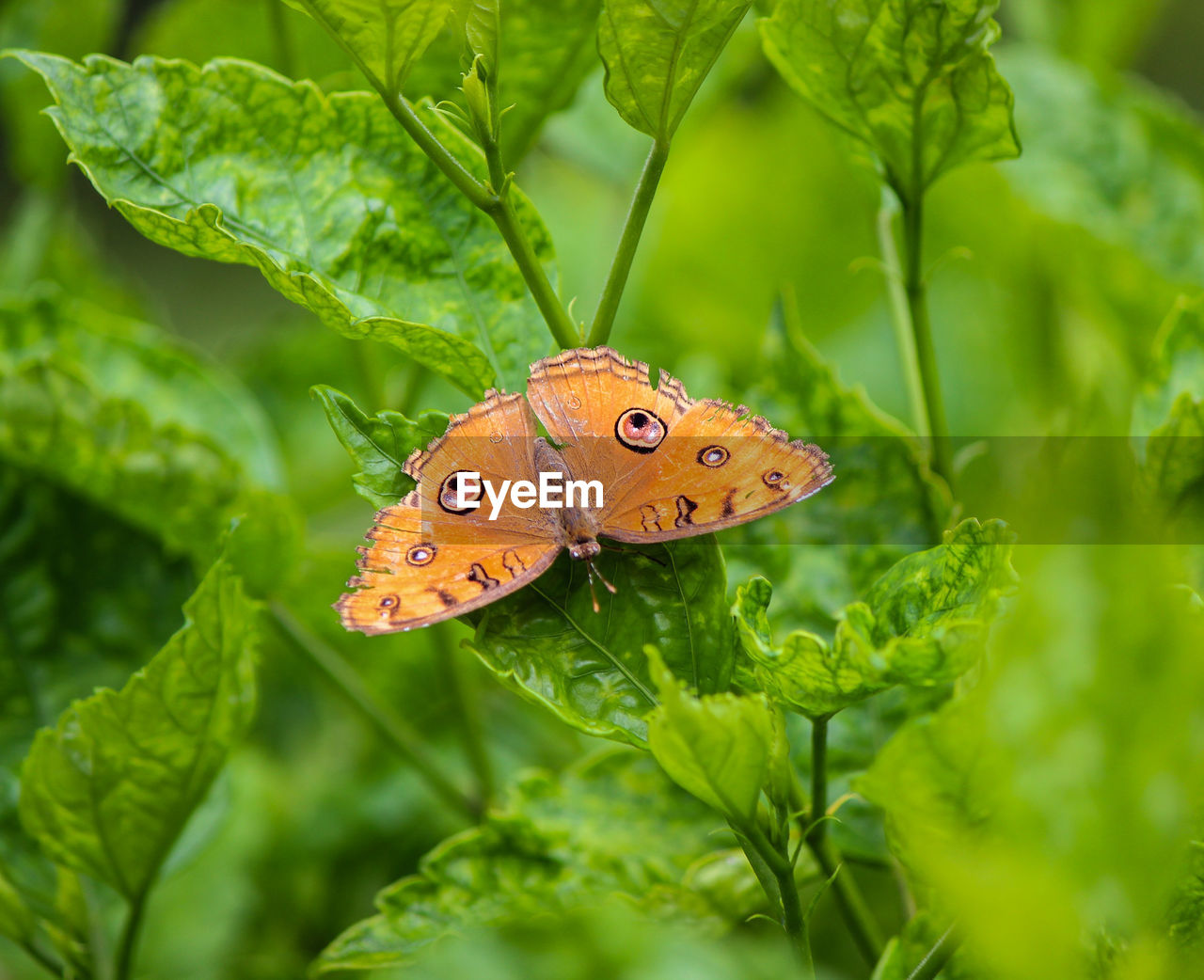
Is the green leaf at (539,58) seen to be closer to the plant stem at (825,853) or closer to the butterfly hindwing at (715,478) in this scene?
the butterfly hindwing at (715,478)

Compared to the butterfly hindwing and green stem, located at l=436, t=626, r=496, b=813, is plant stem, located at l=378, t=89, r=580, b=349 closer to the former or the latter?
the butterfly hindwing

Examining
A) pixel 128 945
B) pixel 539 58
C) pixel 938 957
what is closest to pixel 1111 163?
pixel 539 58

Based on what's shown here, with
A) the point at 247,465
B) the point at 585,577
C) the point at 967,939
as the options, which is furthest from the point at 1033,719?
the point at 247,465

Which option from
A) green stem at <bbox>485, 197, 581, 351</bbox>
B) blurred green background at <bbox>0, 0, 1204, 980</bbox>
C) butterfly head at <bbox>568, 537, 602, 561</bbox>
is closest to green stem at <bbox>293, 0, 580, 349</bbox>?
green stem at <bbox>485, 197, 581, 351</bbox>

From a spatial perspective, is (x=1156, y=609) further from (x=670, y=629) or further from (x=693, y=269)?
(x=693, y=269)

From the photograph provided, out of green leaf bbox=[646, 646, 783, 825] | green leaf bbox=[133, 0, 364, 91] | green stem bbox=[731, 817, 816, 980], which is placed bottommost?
green stem bbox=[731, 817, 816, 980]

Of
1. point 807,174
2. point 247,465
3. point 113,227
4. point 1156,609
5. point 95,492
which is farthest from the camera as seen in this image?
point 113,227

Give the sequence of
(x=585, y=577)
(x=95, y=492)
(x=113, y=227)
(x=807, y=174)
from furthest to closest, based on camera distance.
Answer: (x=113, y=227) < (x=807, y=174) < (x=95, y=492) < (x=585, y=577)
